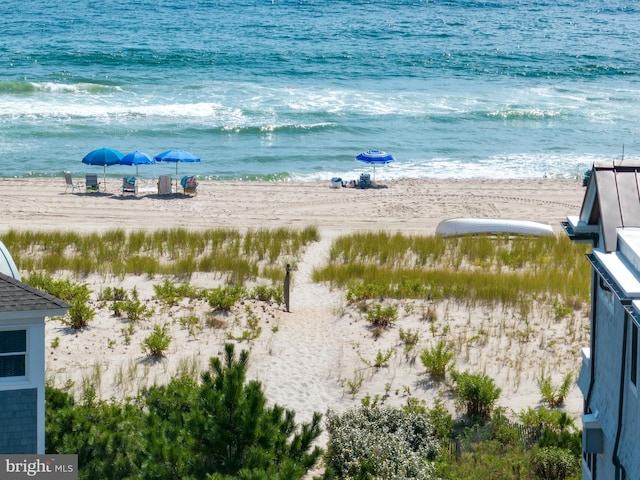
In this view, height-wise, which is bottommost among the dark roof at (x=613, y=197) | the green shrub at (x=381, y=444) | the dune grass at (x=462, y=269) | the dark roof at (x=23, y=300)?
the green shrub at (x=381, y=444)

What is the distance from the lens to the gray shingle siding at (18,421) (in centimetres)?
959

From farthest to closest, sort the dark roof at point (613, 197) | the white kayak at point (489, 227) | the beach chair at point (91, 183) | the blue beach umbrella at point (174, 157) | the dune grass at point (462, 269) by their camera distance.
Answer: the blue beach umbrella at point (174, 157) < the beach chair at point (91, 183) < the white kayak at point (489, 227) < the dune grass at point (462, 269) < the dark roof at point (613, 197)

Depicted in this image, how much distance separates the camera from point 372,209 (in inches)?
1147

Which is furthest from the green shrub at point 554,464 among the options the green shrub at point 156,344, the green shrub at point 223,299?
the green shrub at point 223,299

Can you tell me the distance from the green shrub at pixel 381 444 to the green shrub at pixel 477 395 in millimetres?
957

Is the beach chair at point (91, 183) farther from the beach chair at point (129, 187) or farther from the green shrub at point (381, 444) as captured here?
the green shrub at point (381, 444)

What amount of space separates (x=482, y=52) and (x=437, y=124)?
2099cm

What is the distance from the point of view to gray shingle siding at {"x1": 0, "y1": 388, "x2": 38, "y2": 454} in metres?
9.59

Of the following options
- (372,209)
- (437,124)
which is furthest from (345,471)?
(437,124)

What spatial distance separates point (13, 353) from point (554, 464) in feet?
19.8

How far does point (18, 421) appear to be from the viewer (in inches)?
380

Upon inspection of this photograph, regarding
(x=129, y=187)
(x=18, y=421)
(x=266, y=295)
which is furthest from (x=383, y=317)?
(x=129, y=187)

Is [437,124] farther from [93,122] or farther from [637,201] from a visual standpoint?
[637,201]

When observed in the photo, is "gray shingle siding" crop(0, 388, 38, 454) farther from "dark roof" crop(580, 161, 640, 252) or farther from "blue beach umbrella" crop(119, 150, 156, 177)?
"blue beach umbrella" crop(119, 150, 156, 177)
